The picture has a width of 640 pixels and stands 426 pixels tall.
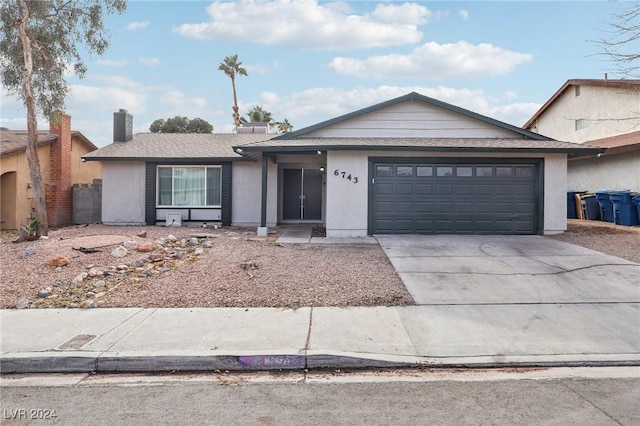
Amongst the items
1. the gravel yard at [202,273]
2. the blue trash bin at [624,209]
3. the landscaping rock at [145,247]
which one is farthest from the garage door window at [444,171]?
the landscaping rock at [145,247]

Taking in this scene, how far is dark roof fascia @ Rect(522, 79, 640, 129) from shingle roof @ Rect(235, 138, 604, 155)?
5.92 m

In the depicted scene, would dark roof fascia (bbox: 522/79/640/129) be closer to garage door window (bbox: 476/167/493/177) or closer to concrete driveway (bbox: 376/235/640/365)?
garage door window (bbox: 476/167/493/177)

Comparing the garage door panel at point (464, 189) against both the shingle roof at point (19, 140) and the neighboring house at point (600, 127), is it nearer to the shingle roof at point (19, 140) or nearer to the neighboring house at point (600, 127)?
the neighboring house at point (600, 127)

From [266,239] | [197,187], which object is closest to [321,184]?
[197,187]

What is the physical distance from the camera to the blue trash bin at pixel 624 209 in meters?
14.8

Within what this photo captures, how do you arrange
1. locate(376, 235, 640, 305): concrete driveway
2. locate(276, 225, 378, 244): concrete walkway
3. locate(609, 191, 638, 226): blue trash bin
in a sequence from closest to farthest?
1. locate(376, 235, 640, 305): concrete driveway
2. locate(276, 225, 378, 244): concrete walkway
3. locate(609, 191, 638, 226): blue trash bin

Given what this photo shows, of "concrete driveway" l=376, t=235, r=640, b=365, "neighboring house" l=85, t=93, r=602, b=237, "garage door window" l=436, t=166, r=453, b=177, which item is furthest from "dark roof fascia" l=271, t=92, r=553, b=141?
"concrete driveway" l=376, t=235, r=640, b=365

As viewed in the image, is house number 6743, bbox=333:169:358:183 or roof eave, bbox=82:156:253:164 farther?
roof eave, bbox=82:156:253:164

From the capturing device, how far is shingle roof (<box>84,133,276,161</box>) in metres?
17.0

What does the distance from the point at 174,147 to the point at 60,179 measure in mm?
4869

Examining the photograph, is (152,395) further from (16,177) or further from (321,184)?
(16,177)

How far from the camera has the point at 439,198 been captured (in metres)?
13.2

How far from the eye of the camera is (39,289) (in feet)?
24.8

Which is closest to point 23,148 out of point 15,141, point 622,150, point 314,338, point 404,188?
point 15,141
